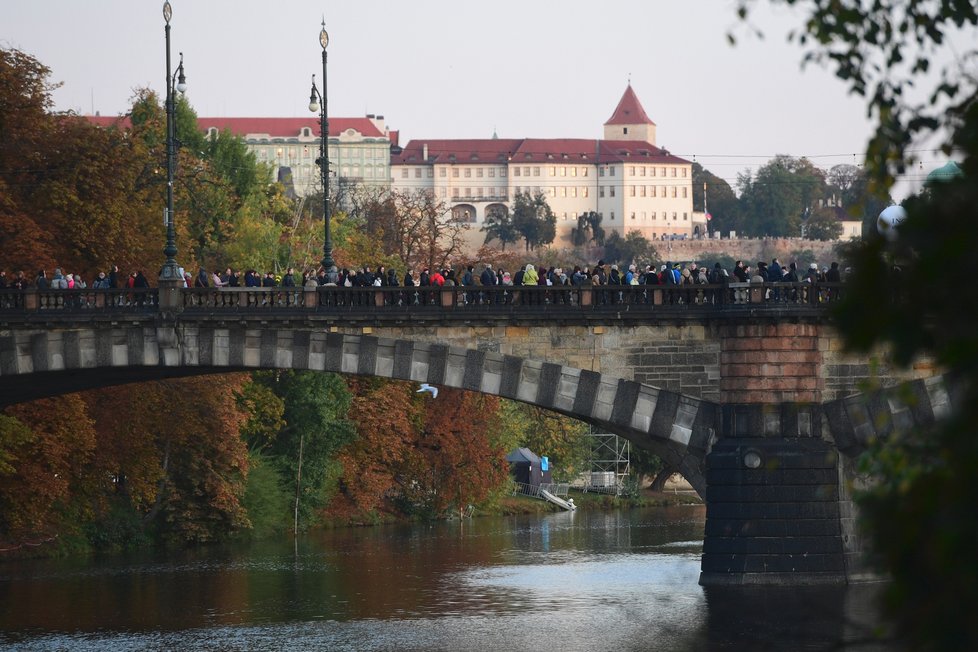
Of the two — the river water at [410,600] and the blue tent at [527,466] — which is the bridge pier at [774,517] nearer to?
the river water at [410,600]

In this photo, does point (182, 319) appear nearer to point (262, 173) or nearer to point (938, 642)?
point (938, 642)

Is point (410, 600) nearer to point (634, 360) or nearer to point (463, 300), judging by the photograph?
point (463, 300)

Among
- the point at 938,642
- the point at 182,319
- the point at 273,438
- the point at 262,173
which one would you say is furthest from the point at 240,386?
the point at 938,642

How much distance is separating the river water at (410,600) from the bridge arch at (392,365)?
395 centimetres

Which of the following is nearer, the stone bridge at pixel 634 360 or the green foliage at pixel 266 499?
the stone bridge at pixel 634 360

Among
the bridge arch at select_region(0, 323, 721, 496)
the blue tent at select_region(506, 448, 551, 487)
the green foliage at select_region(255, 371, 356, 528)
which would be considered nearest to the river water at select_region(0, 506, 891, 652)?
the bridge arch at select_region(0, 323, 721, 496)

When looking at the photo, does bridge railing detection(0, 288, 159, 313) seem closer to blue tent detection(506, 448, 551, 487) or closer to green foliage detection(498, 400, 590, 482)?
green foliage detection(498, 400, 590, 482)

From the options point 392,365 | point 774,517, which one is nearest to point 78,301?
point 392,365

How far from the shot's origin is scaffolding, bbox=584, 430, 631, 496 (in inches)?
3804

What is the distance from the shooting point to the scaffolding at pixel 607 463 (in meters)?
96.6

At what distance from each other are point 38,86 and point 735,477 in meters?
26.1

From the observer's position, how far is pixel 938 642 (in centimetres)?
997

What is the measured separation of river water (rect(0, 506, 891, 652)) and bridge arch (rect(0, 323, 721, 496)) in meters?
3.95

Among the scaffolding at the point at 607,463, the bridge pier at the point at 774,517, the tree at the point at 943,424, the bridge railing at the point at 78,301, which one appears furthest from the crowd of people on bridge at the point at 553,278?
the scaffolding at the point at 607,463
